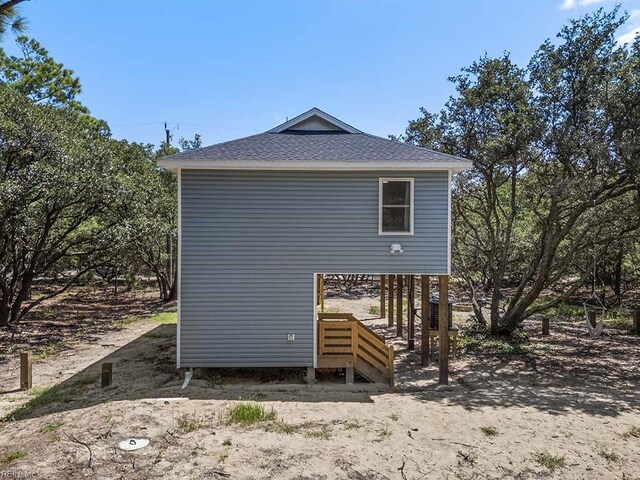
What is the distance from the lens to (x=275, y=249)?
8.94 meters

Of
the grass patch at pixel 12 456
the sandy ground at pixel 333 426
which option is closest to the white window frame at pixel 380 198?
the sandy ground at pixel 333 426

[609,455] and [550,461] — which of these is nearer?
[550,461]

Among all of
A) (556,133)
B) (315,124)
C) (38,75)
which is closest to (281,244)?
(315,124)

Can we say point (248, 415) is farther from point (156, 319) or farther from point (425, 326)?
point (156, 319)

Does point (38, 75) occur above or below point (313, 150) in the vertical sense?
above

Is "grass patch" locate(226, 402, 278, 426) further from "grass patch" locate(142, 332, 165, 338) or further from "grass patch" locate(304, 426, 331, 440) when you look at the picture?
"grass patch" locate(142, 332, 165, 338)

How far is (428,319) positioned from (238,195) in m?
5.63

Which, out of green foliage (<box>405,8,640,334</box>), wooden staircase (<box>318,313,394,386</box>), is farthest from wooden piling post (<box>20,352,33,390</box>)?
green foliage (<box>405,8,640,334</box>)

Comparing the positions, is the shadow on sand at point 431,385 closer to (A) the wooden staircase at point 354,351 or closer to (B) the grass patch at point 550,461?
(A) the wooden staircase at point 354,351

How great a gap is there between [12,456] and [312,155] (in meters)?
7.01

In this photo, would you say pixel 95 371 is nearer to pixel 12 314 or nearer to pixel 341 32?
pixel 12 314

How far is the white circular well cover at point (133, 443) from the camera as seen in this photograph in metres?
5.60

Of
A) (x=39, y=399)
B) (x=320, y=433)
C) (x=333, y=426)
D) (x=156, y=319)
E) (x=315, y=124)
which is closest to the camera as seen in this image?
(x=320, y=433)

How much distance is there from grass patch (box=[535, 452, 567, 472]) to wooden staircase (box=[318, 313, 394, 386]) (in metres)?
3.57
